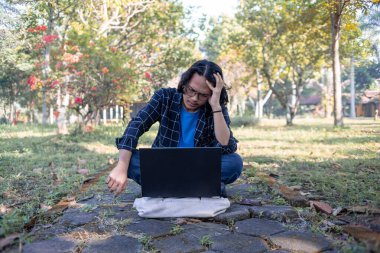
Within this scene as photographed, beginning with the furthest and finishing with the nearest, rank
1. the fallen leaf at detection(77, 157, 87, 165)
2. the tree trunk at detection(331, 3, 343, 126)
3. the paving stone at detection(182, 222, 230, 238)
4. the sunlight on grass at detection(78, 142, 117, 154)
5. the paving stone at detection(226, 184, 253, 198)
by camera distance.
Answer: the tree trunk at detection(331, 3, 343, 126) < the sunlight on grass at detection(78, 142, 117, 154) < the fallen leaf at detection(77, 157, 87, 165) < the paving stone at detection(226, 184, 253, 198) < the paving stone at detection(182, 222, 230, 238)

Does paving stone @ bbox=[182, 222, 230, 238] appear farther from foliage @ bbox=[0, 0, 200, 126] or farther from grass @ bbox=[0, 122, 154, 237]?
foliage @ bbox=[0, 0, 200, 126]

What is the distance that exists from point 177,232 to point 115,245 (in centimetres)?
41

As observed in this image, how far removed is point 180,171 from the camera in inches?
106

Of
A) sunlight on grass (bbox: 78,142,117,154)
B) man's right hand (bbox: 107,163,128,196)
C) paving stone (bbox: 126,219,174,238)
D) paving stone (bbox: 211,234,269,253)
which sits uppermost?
man's right hand (bbox: 107,163,128,196)

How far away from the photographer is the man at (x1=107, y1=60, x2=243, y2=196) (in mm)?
Answer: 2861

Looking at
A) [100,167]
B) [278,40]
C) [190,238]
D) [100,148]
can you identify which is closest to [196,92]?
[190,238]

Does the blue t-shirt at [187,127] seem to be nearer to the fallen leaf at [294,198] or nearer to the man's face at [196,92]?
the man's face at [196,92]

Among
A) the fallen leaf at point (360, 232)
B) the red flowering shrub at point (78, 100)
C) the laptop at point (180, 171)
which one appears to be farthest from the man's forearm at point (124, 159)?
the red flowering shrub at point (78, 100)

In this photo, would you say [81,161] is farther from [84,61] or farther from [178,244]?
[84,61]

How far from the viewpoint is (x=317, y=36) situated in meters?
14.3

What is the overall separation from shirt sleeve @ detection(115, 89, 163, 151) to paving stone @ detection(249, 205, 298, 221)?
0.96m

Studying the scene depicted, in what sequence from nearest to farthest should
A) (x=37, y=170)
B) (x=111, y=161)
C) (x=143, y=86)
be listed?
1. (x=37, y=170)
2. (x=111, y=161)
3. (x=143, y=86)

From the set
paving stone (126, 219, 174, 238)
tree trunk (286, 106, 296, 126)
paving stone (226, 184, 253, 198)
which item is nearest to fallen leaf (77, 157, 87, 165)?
paving stone (226, 184, 253, 198)

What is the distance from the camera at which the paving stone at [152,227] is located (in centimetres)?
243
